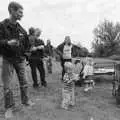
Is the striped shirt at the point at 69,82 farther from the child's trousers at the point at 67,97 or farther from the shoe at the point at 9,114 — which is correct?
the shoe at the point at 9,114

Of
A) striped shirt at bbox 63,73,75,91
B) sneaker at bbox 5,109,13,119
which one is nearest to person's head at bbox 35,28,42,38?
striped shirt at bbox 63,73,75,91

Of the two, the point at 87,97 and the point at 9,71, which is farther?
the point at 87,97

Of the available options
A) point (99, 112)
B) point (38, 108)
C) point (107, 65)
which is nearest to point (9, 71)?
point (38, 108)

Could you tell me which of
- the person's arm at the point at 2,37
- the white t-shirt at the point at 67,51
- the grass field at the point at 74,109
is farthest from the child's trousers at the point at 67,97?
the white t-shirt at the point at 67,51

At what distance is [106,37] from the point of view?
177ft

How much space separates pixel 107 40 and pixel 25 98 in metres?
50.9

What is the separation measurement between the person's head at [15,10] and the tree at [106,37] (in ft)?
149

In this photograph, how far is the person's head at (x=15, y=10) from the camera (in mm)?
3549

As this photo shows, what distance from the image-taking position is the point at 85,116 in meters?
3.67

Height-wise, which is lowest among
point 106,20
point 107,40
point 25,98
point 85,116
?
point 85,116

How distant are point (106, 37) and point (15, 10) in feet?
171

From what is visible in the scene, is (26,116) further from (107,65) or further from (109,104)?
(107,65)

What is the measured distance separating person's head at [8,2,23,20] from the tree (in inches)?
1783

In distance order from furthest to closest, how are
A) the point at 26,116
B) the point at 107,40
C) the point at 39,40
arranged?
the point at 107,40 < the point at 39,40 < the point at 26,116
